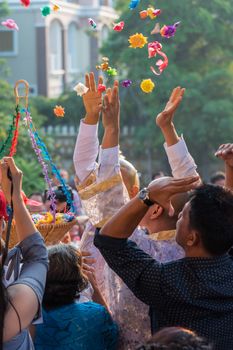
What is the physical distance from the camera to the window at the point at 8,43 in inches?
1271

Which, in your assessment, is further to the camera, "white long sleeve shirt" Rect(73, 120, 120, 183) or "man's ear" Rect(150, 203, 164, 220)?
"white long sleeve shirt" Rect(73, 120, 120, 183)

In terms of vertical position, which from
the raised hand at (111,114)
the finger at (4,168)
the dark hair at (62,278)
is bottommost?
the dark hair at (62,278)

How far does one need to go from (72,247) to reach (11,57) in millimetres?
29559

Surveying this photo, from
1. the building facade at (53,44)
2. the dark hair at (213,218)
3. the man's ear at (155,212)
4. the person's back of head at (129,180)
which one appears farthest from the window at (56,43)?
the dark hair at (213,218)

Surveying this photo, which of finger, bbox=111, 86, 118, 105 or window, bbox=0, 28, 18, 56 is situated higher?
window, bbox=0, 28, 18, 56

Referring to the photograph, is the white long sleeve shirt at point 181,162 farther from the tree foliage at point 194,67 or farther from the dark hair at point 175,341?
the tree foliage at point 194,67

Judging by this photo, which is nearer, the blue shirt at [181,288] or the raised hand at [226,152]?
the blue shirt at [181,288]

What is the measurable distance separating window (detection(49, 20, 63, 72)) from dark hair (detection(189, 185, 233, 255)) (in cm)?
3073

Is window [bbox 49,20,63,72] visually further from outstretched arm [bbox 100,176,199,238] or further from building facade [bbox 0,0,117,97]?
outstretched arm [bbox 100,176,199,238]

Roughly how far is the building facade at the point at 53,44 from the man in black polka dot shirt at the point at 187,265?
2716 centimetres

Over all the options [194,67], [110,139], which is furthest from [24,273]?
[194,67]

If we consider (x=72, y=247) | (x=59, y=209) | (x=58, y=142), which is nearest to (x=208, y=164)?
(x=58, y=142)

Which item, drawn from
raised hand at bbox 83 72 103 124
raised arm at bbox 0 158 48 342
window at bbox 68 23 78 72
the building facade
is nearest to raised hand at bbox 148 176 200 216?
raised arm at bbox 0 158 48 342

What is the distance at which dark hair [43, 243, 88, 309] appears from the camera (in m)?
3.65
